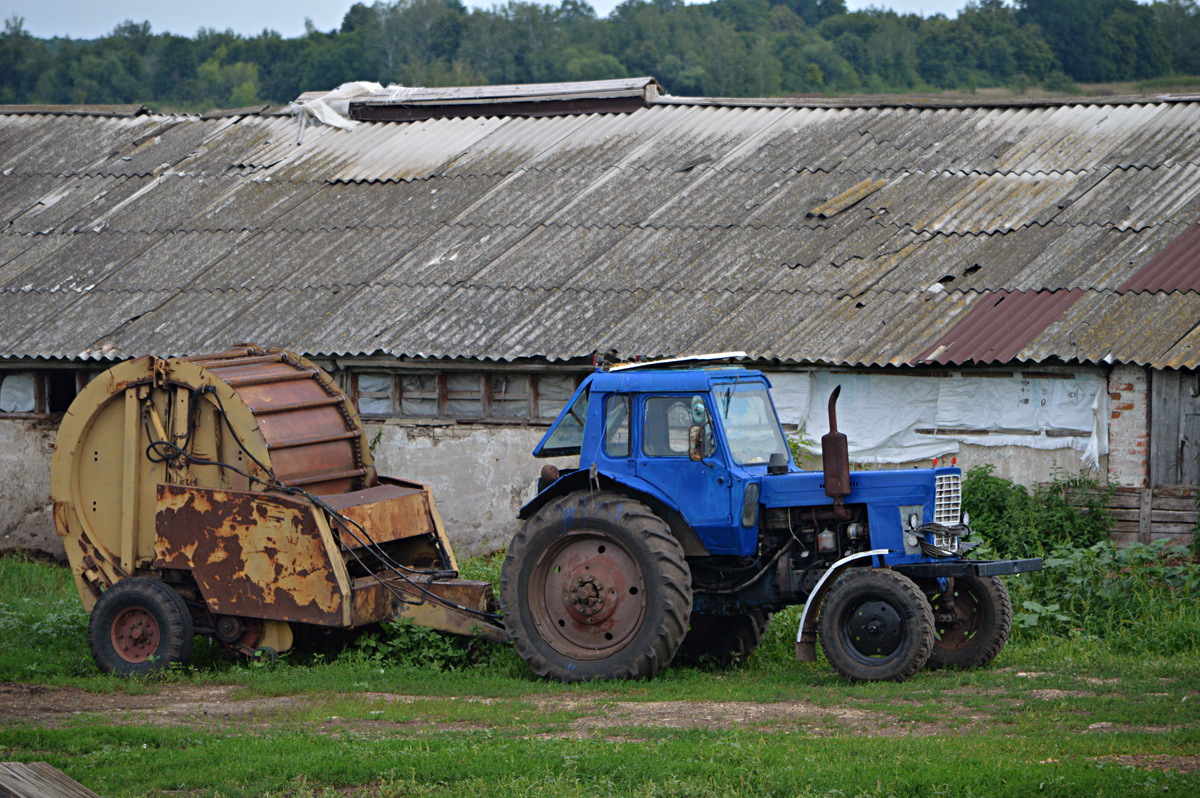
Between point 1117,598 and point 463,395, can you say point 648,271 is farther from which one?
point 1117,598

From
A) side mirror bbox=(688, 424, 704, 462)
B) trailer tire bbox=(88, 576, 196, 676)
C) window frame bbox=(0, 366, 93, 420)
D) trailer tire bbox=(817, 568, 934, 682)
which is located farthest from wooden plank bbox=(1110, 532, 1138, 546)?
window frame bbox=(0, 366, 93, 420)

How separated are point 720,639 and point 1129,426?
452 centimetres

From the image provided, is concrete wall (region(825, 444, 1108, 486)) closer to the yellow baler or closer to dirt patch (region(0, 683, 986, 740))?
dirt patch (region(0, 683, 986, 740))

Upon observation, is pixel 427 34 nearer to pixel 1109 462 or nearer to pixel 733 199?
pixel 733 199

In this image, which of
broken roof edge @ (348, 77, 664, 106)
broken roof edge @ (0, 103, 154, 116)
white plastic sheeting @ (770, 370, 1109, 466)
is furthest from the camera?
broken roof edge @ (0, 103, 154, 116)

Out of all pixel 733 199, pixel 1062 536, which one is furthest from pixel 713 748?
pixel 733 199

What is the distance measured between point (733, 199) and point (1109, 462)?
5618mm

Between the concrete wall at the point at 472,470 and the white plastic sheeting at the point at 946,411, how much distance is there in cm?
264

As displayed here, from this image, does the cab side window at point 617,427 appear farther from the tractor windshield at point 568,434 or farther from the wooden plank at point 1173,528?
the wooden plank at point 1173,528

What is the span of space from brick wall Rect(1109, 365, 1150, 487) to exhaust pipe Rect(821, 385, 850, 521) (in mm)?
4195

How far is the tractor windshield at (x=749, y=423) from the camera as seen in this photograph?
8.57 metres

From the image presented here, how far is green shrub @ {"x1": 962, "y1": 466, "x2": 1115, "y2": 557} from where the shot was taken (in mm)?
A: 11086

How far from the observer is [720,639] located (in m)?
9.30

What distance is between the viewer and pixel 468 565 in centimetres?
1213
